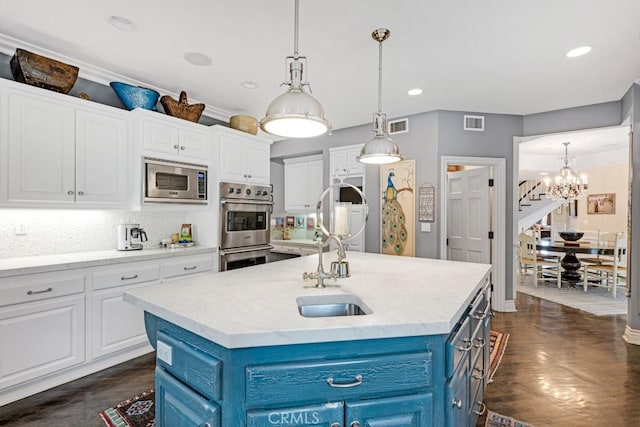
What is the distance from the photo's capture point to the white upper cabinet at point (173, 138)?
10.1 ft

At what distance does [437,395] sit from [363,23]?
2.30 metres

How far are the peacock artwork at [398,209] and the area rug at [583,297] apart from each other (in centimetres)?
262

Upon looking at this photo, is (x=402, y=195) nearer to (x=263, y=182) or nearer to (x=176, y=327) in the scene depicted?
(x=263, y=182)

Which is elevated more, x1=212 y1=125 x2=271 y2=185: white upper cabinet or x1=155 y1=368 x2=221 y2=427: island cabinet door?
x1=212 y1=125 x2=271 y2=185: white upper cabinet

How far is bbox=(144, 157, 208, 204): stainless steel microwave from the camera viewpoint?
308 cm

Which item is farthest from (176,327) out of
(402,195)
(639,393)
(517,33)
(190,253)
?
(402,195)

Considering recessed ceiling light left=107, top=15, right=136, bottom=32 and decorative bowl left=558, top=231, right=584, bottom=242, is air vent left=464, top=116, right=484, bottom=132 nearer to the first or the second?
decorative bowl left=558, top=231, right=584, bottom=242

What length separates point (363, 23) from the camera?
2.30 metres

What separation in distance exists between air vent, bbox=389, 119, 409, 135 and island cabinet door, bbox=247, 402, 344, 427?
13.2 feet

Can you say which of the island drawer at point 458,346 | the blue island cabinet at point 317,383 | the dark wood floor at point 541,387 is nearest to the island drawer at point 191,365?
the blue island cabinet at point 317,383

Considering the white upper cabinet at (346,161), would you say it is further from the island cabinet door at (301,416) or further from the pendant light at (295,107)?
the island cabinet door at (301,416)

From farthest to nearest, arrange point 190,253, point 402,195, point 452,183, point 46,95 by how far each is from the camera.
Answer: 1. point 452,183
2. point 402,195
3. point 190,253
4. point 46,95

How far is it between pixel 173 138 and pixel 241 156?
84 cm

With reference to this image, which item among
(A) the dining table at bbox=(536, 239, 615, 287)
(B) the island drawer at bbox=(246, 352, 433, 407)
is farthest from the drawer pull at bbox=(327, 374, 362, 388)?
A: (A) the dining table at bbox=(536, 239, 615, 287)
